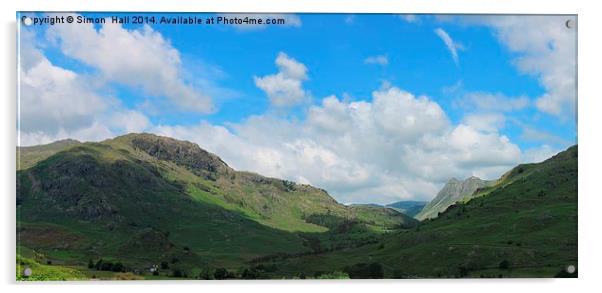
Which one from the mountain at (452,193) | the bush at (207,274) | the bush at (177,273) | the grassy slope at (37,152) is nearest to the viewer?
the grassy slope at (37,152)

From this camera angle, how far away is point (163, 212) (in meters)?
28.0

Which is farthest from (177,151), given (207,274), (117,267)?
(207,274)

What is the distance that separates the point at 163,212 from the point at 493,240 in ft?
54.9

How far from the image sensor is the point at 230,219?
31.6m

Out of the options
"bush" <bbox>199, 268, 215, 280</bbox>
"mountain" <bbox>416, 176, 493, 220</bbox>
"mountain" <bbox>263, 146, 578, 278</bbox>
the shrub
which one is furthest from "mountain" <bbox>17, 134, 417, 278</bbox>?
the shrub

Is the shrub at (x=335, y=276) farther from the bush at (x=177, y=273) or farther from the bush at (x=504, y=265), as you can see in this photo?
the bush at (x=504, y=265)

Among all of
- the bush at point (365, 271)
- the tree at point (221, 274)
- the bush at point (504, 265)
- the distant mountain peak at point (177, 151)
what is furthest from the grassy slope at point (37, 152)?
the bush at point (504, 265)

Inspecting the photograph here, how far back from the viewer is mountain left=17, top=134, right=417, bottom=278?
22.8m

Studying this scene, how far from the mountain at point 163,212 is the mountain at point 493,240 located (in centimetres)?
161

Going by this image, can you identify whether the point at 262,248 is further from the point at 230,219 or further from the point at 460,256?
the point at 460,256

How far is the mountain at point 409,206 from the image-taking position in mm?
25500

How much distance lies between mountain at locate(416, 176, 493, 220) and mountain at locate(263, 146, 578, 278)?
1.25 feet

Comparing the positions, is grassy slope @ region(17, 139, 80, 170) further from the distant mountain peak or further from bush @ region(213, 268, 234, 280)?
bush @ region(213, 268, 234, 280)
